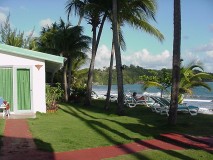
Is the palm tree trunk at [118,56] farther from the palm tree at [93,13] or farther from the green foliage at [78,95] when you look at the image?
the green foliage at [78,95]

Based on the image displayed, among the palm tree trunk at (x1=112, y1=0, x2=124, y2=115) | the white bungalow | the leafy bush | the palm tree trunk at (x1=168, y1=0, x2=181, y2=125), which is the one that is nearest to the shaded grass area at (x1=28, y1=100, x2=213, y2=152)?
the palm tree trunk at (x1=168, y1=0, x2=181, y2=125)

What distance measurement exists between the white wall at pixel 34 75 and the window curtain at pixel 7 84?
0.25 meters

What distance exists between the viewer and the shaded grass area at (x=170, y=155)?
8.11 metres

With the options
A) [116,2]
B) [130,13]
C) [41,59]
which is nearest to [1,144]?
[41,59]

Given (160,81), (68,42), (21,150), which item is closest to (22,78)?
(21,150)

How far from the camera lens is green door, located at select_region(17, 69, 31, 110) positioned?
15625 mm

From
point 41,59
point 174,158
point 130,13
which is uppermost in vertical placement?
point 130,13

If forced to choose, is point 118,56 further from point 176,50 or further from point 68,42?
point 68,42

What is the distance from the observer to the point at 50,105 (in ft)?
56.9

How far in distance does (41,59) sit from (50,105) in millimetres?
2550

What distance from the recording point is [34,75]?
15.8 meters

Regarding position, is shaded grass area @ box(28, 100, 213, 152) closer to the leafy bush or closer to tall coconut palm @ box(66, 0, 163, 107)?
tall coconut palm @ box(66, 0, 163, 107)

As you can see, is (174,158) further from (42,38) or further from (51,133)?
(42,38)

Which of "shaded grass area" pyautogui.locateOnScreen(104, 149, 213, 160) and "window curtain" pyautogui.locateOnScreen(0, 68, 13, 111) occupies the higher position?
"window curtain" pyautogui.locateOnScreen(0, 68, 13, 111)
